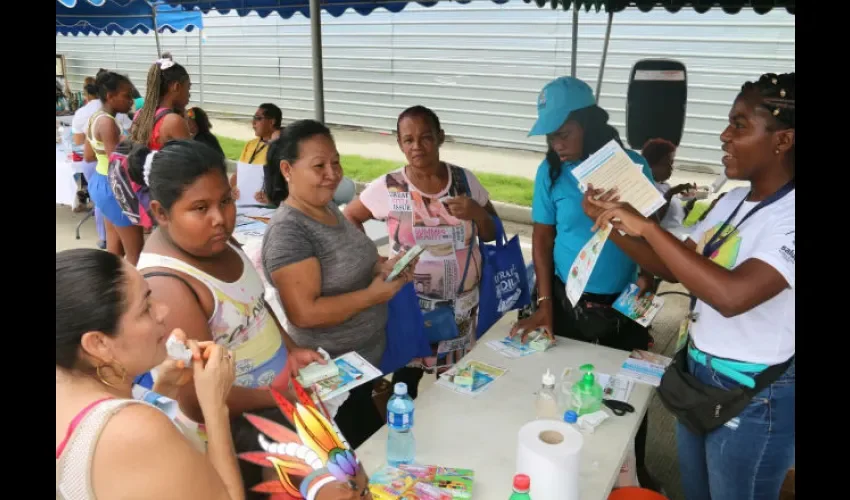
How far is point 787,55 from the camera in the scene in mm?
8125

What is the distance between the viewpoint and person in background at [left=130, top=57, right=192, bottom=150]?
12.2ft

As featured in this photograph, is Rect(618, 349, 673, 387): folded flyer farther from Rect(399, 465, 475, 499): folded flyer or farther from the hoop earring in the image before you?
the hoop earring

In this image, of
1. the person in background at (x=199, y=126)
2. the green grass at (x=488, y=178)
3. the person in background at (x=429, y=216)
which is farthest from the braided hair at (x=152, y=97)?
the green grass at (x=488, y=178)

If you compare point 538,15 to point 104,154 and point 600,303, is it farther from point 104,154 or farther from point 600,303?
point 600,303

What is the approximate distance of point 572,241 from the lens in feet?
8.11

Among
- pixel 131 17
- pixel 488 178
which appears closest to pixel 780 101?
pixel 488 178

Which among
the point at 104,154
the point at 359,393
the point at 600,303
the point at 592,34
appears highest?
Result: the point at 592,34

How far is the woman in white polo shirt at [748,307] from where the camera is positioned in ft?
4.89

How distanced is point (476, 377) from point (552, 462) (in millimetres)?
751

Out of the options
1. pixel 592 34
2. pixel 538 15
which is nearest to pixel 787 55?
pixel 592 34

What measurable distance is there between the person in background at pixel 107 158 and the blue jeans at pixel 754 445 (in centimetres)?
389

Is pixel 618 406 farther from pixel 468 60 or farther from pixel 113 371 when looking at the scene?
pixel 468 60

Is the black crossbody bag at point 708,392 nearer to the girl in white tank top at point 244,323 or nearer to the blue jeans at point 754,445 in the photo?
the blue jeans at point 754,445
